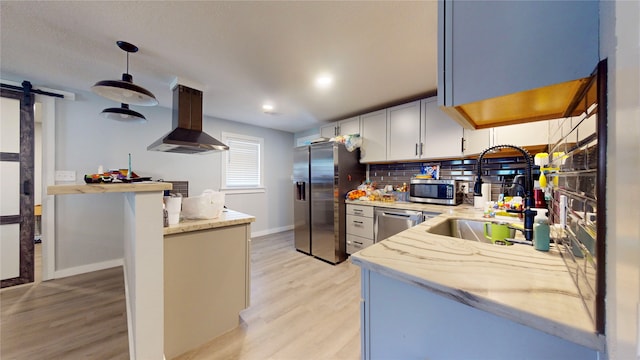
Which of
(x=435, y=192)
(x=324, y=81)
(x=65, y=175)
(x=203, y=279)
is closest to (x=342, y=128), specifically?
(x=324, y=81)

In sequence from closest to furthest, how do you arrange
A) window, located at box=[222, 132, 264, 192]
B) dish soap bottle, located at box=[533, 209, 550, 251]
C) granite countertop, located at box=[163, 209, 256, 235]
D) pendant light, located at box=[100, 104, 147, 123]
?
dish soap bottle, located at box=[533, 209, 550, 251] → granite countertop, located at box=[163, 209, 256, 235] → pendant light, located at box=[100, 104, 147, 123] → window, located at box=[222, 132, 264, 192]

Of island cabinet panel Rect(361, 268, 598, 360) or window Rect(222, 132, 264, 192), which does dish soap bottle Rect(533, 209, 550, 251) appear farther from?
window Rect(222, 132, 264, 192)

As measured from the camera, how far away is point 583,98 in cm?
53

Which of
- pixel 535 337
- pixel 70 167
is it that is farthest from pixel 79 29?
pixel 535 337

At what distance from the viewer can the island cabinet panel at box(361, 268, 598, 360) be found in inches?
20.2

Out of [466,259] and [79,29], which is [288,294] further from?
[79,29]

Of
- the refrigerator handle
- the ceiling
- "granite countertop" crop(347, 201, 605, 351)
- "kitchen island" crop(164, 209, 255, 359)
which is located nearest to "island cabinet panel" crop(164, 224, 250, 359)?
"kitchen island" crop(164, 209, 255, 359)

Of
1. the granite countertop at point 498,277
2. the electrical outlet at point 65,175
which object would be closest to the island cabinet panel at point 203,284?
the granite countertop at point 498,277

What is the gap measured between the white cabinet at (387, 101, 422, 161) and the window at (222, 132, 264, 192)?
2584mm

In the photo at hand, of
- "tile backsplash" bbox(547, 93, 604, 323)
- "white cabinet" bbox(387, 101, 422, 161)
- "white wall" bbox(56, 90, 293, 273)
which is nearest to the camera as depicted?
"tile backsplash" bbox(547, 93, 604, 323)

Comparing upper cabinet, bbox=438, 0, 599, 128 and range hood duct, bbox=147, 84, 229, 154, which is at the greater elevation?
range hood duct, bbox=147, 84, 229, 154

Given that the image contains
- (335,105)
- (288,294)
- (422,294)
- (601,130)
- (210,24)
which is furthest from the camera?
(335,105)

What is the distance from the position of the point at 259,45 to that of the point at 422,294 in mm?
1994

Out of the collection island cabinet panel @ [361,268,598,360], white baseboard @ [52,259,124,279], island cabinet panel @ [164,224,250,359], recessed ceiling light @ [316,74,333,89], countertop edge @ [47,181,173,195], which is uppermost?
recessed ceiling light @ [316,74,333,89]
